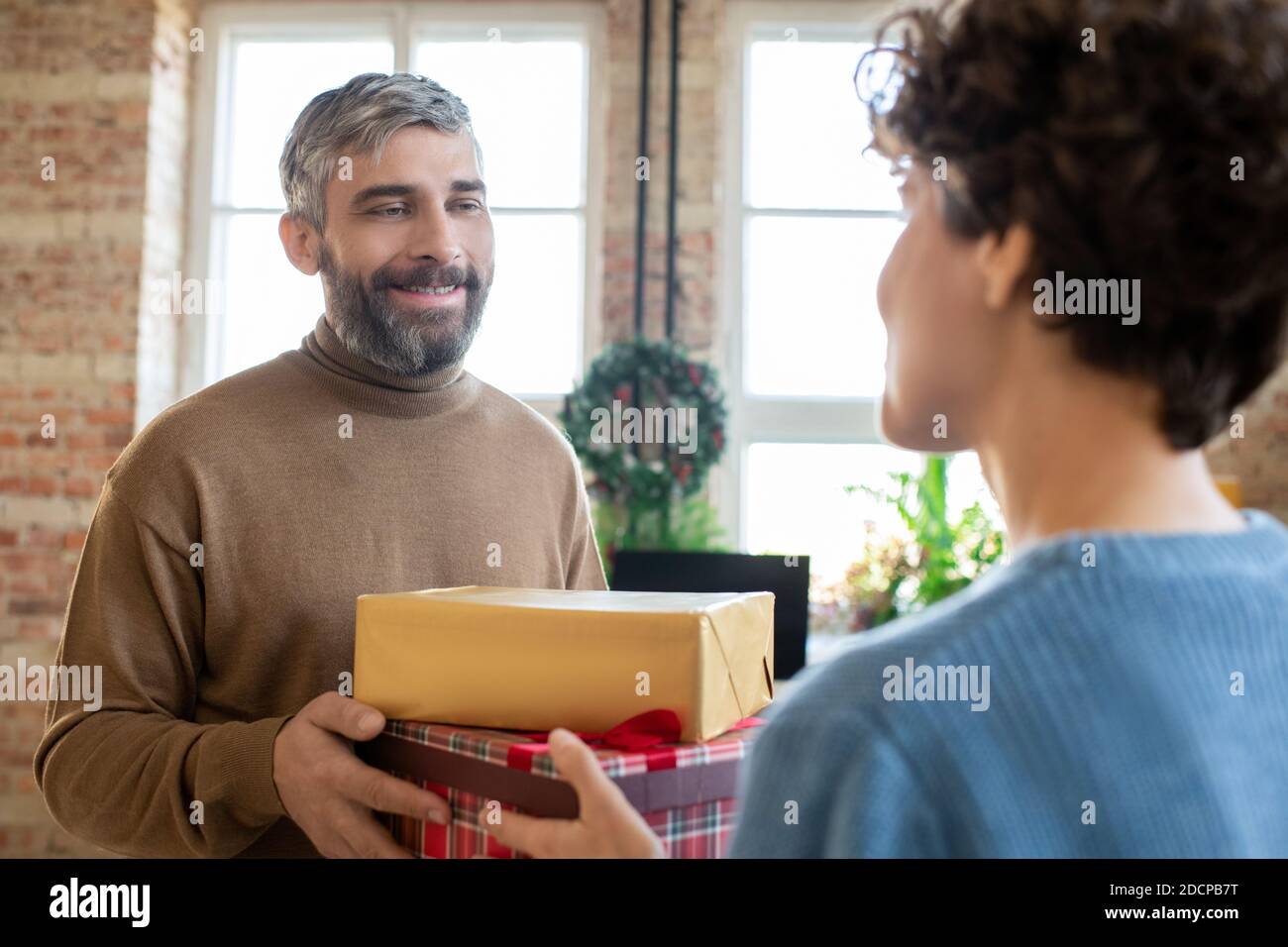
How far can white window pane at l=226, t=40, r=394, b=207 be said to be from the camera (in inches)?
182

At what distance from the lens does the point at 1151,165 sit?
0.59 m

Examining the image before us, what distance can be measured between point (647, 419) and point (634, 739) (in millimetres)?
3374

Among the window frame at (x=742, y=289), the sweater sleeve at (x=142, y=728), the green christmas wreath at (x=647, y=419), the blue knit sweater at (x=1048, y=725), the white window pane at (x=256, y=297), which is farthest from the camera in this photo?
the white window pane at (x=256, y=297)

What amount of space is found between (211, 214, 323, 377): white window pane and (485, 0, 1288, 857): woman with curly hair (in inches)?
168

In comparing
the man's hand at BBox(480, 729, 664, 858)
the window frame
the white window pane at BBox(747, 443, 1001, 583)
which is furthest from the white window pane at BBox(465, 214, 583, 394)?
the man's hand at BBox(480, 729, 664, 858)

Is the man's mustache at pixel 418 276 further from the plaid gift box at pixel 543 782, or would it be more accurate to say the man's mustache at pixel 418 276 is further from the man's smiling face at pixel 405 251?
the plaid gift box at pixel 543 782

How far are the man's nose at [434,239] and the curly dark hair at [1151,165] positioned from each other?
0.91 m

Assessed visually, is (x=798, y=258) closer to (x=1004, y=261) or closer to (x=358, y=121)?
(x=358, y=121)

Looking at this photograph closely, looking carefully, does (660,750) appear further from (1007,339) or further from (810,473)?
(810,473)

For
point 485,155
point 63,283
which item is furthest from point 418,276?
point 63,283

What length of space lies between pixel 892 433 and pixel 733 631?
0.70ft

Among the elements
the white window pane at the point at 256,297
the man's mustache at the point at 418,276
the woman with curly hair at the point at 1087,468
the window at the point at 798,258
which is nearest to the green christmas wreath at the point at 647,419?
the window at the point at 798,258

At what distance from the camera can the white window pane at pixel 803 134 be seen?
457cm

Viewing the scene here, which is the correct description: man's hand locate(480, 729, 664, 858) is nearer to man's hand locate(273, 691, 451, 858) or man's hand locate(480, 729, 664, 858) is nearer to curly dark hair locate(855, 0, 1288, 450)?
man's hand locate(273, 691, 451, 858)
